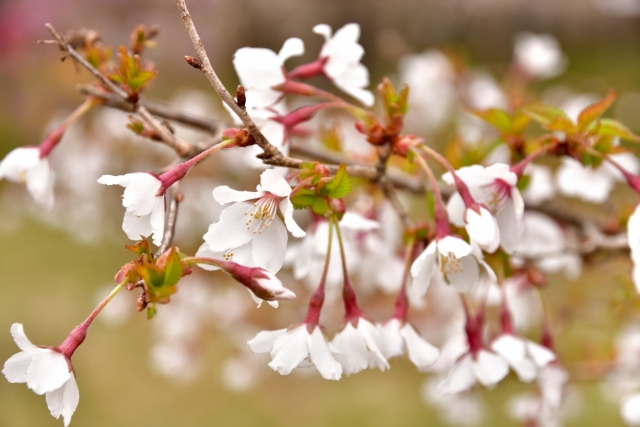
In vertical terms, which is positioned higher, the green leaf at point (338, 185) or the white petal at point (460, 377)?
the green leaf at point (338, 185)

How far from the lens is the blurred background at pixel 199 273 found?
1.72 meters

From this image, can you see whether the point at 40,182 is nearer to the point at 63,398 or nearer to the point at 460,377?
the point at 63,398

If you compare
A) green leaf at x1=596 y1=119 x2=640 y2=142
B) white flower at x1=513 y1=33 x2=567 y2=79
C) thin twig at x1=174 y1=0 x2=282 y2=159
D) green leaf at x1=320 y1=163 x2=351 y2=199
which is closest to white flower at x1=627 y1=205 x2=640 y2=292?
green leaf at x1=596 y1=119 x2=640 y2=142

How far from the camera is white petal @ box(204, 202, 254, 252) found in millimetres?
515

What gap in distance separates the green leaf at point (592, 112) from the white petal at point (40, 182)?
0.75 metres

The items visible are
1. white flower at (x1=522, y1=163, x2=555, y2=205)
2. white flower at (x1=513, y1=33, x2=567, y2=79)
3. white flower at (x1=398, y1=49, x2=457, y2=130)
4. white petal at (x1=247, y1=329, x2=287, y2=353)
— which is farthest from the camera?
white flower at (x1=398, y1=49, x2=457, y2=130)

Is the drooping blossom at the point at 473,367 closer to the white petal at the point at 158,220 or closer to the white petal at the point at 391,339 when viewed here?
the white petal at the point at 391,339

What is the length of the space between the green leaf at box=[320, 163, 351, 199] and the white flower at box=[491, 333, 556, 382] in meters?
0.34

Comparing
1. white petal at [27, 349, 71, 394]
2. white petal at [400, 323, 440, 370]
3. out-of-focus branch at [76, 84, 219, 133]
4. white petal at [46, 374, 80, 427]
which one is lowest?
white petal at [400, 323, 440, 370]

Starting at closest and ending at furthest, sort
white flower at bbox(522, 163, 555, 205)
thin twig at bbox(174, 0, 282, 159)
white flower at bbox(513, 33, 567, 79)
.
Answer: thin twig at bbox(174, 0, 282, 159) < white flower at bbox(522, 163, 555, 205) < white flower at bbox(513, 33, 567, 79)

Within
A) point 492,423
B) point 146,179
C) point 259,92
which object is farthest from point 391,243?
point 492,423

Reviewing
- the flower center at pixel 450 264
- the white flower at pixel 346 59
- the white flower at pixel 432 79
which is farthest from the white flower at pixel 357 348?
the white flower at pixel 432 79

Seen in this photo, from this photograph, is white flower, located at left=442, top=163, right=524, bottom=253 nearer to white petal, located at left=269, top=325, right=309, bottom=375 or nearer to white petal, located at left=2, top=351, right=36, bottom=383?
white petal, located at left=269, top=325, right=309, bottom=375

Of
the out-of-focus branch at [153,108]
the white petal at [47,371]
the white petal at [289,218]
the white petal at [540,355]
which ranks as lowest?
the white petal at [540,355]
